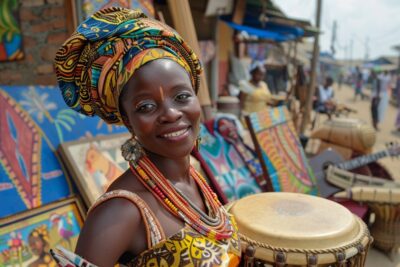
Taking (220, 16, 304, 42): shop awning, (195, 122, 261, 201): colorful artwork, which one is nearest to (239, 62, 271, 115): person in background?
(220, 16, 304, 42): shop awning

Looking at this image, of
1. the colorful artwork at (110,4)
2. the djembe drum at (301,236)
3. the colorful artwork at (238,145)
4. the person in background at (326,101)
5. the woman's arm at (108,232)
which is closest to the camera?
the woman's arm at (108,232)

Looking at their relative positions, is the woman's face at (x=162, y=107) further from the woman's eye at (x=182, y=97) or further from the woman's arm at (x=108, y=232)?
the woman's arm at (x=108, y=232)

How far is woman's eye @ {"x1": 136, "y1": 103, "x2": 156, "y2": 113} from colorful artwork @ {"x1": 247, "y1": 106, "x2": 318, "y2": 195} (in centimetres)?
214

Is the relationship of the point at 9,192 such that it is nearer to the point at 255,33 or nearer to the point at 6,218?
the point at 6,218

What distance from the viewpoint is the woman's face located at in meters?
1.07

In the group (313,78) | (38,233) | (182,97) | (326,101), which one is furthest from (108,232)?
(326,101)

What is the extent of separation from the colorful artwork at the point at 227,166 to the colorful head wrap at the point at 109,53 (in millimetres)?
2141

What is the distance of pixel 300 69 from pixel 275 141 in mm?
5777

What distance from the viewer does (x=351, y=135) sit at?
4.85 meters

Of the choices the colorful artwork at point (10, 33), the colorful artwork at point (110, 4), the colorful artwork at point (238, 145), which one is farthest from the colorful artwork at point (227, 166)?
the colorful artwork at point (10, 33)

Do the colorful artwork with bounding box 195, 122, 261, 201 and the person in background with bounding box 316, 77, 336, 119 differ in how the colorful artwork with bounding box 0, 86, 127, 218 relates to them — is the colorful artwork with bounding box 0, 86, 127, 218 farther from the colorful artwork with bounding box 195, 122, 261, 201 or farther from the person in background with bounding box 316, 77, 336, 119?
the person in background with bounding box 316, 77, 336, 119

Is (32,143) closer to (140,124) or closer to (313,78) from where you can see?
(140,124)

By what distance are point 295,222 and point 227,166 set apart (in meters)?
1.69

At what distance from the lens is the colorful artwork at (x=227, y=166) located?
10.8ft
